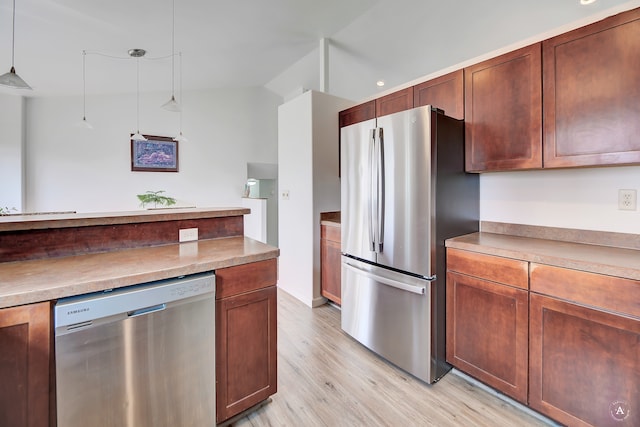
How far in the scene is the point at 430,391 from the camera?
1.90 m

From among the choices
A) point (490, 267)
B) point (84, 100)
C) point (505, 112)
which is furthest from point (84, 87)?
point (490, 267)

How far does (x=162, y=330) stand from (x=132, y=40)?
351 cm

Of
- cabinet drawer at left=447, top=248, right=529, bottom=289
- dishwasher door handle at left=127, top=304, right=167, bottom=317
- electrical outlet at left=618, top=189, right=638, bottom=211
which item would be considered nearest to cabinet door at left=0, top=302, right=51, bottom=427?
dishwasher door handle at left=127, top=304, right=167, bottom=317

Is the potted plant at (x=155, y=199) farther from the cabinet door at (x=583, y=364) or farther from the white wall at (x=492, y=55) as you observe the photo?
the cabinet door at (x=583, y=364)

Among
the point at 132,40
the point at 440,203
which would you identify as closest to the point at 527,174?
the point at 440,203

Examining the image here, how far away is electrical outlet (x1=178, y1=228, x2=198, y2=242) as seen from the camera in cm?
189

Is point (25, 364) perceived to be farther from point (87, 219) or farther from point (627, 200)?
point (627, 200)

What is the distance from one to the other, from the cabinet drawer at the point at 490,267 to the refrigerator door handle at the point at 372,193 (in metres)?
0.53

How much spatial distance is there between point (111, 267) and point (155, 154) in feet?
15.8

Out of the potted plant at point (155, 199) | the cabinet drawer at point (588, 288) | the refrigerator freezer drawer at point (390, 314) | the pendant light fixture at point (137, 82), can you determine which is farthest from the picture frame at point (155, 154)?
the cabinet drawer at point (588, 288)

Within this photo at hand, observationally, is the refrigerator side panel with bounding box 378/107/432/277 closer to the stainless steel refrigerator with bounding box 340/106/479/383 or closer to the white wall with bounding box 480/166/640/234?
the stainless steel refrigerator with bounding box 340/106/479/383

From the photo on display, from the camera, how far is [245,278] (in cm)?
155

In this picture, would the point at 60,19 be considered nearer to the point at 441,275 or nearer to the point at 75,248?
the point at 75,248

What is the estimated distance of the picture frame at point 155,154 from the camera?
17.5 ft
